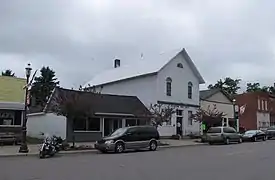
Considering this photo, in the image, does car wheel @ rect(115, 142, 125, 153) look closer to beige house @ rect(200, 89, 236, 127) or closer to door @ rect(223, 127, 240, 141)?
door @ rect(223, 127, 240, 141)

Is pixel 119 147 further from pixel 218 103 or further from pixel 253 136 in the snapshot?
pixel 218 103

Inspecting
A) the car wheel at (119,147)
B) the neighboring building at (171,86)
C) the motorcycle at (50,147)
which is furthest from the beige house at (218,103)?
the motorcycle at (50,147)

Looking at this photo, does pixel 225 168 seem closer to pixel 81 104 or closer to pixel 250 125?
pixel 81 104

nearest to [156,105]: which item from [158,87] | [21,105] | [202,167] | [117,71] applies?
[158,87]

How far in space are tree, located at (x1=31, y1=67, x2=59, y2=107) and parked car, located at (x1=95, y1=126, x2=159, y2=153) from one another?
1500 inches

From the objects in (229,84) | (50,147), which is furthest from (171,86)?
(229,84)

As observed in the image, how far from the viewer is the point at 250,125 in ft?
216

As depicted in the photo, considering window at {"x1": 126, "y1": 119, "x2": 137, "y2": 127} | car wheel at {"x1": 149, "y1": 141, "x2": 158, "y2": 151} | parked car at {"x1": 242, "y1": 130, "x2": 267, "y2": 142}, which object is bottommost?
car wheel at {"x1": 149, "y1": 141, "x2": 158, "y2": 151}

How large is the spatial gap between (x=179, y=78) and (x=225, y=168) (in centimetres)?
2999

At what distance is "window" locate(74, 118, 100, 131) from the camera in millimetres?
36328

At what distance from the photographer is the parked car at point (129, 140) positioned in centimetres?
2625

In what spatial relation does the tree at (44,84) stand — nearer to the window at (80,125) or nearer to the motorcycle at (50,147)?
the window at (80,125)

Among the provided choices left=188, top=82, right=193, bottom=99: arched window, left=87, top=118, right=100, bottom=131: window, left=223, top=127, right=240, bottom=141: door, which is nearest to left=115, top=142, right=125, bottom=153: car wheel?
left=87, top=118, right=100, bottom=131: window

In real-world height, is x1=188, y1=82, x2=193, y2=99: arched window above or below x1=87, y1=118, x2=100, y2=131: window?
above
